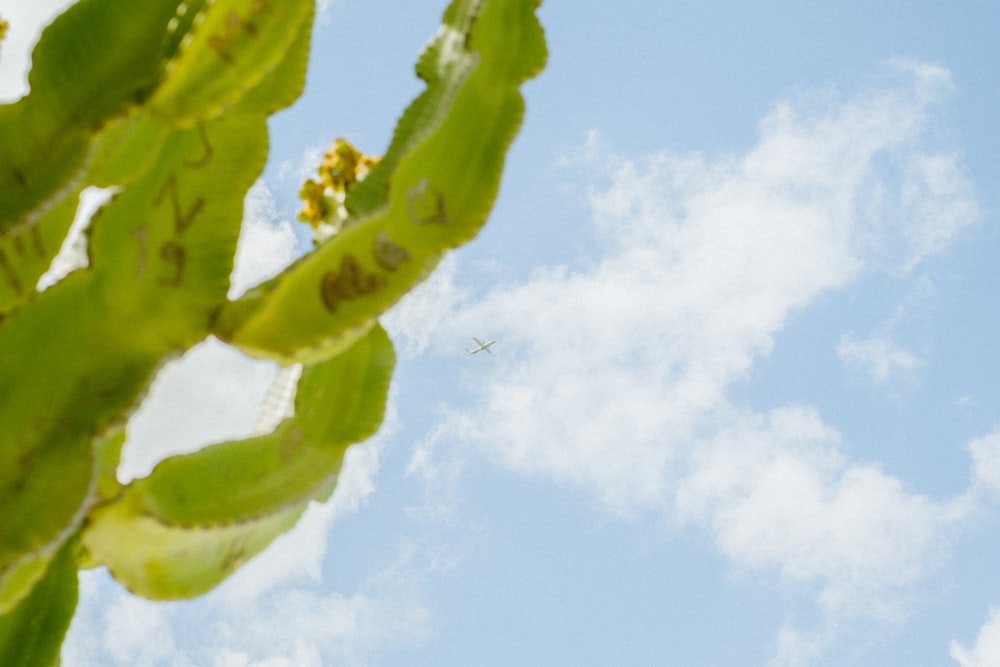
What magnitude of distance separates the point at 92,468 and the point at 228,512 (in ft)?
0.63

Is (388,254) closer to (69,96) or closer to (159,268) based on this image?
(159,268)

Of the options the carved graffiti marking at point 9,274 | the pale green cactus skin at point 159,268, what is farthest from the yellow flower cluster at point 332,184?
the carved graffiti marking at point 9,274

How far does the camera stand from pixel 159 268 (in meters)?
1.56

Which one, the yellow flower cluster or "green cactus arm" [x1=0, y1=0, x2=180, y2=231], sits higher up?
"green cactus arm" [x1=0, y1=0, x2=180, y2=231]

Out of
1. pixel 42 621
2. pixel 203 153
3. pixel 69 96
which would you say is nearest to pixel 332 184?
pixel 203 153

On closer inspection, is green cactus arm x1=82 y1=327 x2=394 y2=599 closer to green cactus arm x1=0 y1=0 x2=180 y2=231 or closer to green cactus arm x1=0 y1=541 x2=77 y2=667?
green cactus arm x1=0 y1=541 x2=77 y2=667

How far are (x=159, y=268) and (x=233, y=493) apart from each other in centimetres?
32

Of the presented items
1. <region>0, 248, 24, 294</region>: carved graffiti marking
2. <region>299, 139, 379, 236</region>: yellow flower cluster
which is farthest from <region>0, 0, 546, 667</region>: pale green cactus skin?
<region>299, 139, 379, 236</region>: yellow flower cluster

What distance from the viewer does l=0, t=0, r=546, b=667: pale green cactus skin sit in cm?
150

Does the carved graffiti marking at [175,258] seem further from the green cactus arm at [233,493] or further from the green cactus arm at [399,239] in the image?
the green cactus arm at [233,493]

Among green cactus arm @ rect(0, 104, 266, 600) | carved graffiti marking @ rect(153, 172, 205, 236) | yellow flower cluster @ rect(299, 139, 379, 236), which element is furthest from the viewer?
yellow flower cluster @ rect(299, 139, 379, 236)

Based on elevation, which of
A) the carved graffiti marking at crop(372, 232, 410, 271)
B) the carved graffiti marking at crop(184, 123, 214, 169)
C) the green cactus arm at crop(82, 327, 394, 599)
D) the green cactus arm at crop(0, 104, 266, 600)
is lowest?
the green cactus arm at crop(82, 327, 394, 599)

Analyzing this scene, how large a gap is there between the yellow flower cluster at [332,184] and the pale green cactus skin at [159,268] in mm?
207

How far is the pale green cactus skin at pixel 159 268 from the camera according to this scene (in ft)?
4.91
